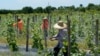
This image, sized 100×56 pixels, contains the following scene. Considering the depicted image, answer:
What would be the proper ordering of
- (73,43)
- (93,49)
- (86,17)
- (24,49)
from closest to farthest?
(93,49) → (73,43) → (24,49) → (86,17)

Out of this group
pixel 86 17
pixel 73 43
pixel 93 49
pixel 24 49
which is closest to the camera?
pixel 93 49

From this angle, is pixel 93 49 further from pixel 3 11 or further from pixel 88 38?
pixel 3 11

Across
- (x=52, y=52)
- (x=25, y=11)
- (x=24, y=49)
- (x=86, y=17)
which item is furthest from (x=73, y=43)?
(x=25, y=11)

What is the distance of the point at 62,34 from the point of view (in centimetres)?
1167

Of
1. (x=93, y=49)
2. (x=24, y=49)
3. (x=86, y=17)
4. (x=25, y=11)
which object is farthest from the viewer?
(x=25, y=11)

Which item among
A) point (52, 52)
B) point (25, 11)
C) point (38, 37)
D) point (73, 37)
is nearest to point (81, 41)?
point (38, 37)

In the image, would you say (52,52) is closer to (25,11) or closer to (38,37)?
(38,37)

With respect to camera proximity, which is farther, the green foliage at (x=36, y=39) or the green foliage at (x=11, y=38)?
the green foliage at (x=11, y=38)

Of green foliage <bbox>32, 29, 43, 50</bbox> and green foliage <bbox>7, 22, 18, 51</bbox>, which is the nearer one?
green foliage <bbox>32, 29, 43, 50</bbox>

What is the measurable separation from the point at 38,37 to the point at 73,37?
4.03 m

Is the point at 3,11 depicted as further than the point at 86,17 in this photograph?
Yes

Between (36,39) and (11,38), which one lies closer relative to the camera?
(36,39)

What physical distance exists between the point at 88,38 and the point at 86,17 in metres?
11.5

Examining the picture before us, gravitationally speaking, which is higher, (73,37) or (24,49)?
(73,37)
